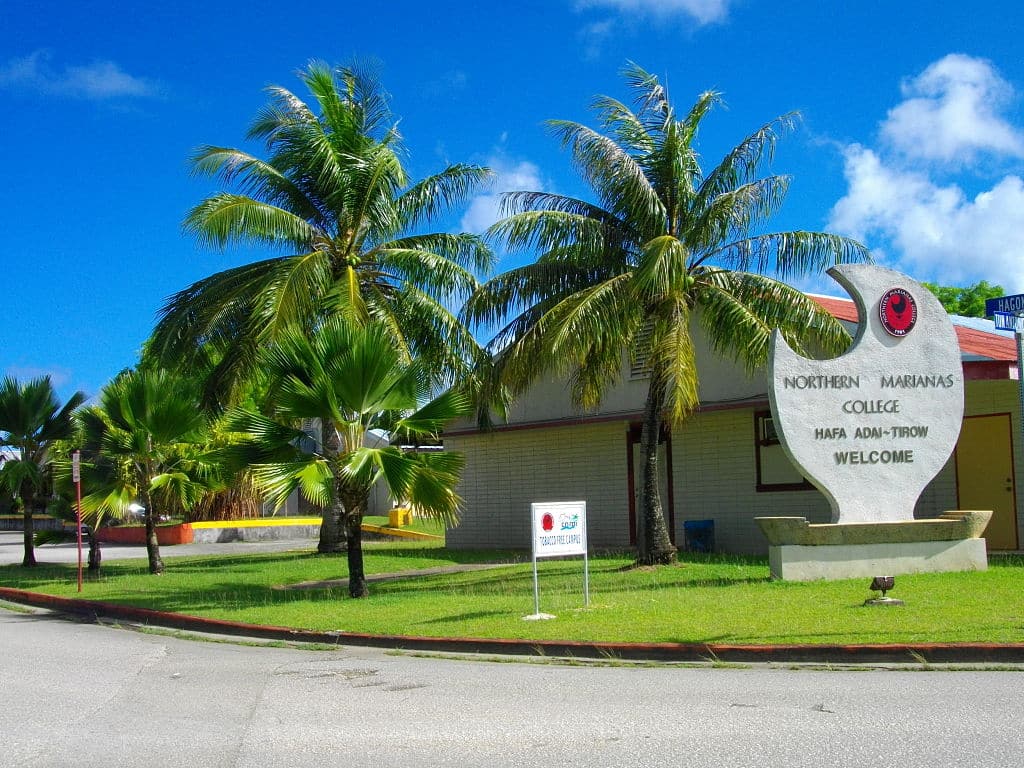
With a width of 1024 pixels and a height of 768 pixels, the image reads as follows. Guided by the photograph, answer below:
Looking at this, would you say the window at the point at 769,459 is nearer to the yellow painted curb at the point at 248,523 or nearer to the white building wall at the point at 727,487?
the white building wall at the point at 727,487

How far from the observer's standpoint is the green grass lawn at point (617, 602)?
11266 millimetres

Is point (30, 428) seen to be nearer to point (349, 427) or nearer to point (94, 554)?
point (94, 554)

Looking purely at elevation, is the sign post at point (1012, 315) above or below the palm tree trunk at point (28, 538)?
above

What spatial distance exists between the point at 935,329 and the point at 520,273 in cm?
661

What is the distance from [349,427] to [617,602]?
15.2ft

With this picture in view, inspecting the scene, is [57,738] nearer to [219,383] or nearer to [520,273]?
[520,273]

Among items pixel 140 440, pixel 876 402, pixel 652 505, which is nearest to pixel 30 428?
pixel 140 440

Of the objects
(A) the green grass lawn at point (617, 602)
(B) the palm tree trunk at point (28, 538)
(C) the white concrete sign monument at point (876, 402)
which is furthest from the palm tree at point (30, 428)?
(C) the white concrete sign monument at point (876, 402)

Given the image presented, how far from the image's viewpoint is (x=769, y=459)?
21.2m

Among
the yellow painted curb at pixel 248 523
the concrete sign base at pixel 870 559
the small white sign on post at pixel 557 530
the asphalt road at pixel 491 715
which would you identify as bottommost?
the asphalt road at pixel 491 715

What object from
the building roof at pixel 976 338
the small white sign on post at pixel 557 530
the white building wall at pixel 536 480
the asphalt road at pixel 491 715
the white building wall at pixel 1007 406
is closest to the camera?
the asphalt road at pixel 491 715

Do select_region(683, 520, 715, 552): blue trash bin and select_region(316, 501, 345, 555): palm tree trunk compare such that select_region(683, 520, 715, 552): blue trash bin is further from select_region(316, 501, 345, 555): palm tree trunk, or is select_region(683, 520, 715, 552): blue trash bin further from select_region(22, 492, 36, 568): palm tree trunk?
select_region(22, 492, 36, 568): palm tree trunk

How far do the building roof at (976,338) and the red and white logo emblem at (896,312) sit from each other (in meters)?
1.20

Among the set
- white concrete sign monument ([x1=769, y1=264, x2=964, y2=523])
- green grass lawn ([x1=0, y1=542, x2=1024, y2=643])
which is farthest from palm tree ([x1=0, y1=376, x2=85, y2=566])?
white concrete sign monument ([x1=769, y1=264, x2=964, y2=523])
